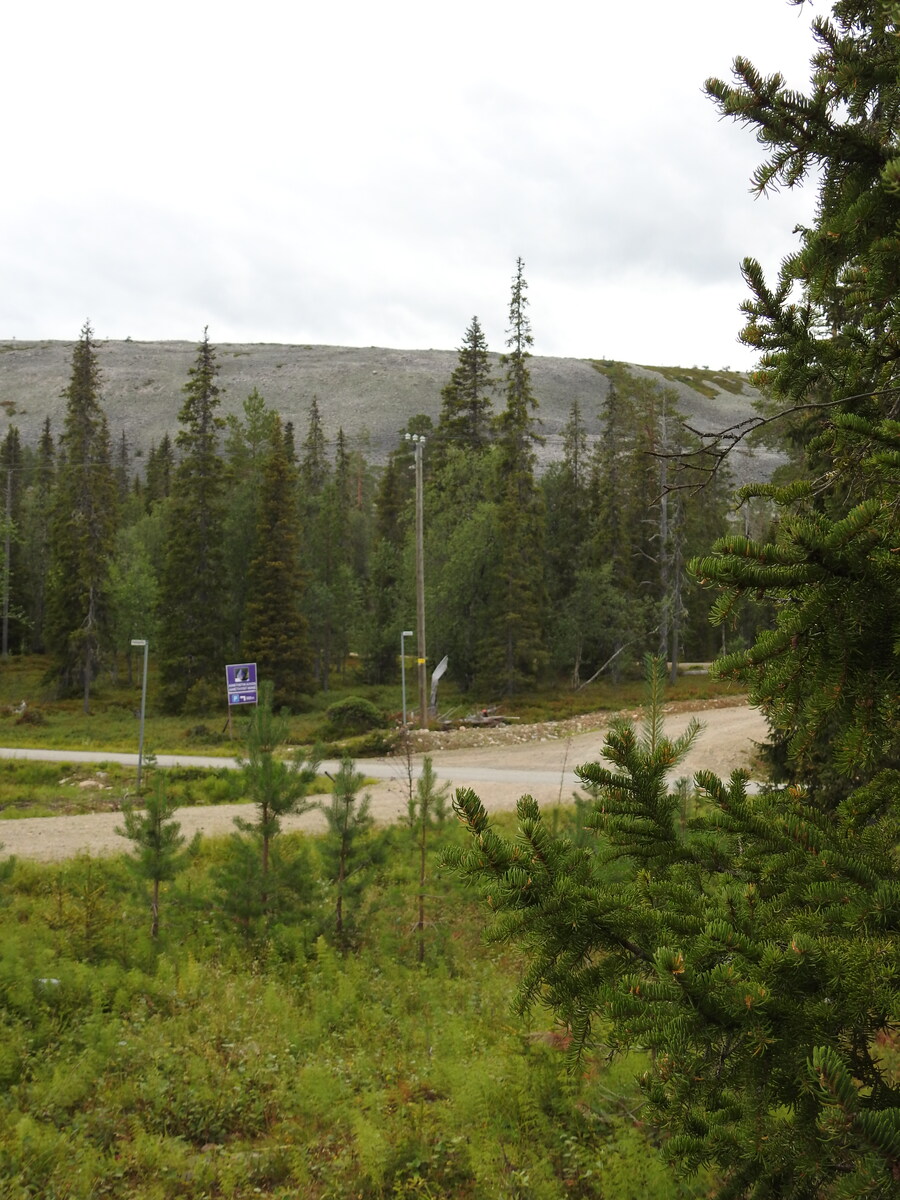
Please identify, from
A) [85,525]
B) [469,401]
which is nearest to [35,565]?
[85,525]

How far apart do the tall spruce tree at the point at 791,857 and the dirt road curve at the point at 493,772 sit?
729 centimetres

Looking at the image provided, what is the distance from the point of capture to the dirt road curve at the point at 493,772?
14109 millimetres

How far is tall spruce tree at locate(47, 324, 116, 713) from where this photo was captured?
38094 millimetres

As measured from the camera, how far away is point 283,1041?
22.4ft

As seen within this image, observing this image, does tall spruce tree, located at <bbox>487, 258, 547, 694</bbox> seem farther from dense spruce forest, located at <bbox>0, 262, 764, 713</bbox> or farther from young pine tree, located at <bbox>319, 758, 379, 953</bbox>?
young pine tree, located at <bbox>319, 758, 379, 953</bbox>

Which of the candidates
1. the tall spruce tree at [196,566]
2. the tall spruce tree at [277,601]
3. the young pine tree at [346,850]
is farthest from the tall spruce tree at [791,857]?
the tall spruce tree at [196,566]

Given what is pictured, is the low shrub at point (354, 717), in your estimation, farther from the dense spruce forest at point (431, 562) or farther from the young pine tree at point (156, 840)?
the young pine tree at point (156, 840)

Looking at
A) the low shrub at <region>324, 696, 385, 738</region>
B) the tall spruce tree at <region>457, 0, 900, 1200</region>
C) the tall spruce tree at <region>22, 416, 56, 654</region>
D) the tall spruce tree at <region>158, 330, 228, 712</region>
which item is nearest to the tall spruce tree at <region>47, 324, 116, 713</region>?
the tall spruce tree at <region>158, 330, 228, 712</region>

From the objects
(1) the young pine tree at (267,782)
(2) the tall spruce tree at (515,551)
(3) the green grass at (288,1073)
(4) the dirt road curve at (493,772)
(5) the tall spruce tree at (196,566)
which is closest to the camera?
(3) the green grass at (288,1073)

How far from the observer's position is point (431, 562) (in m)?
35.6

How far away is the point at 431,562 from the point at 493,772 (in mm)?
16692

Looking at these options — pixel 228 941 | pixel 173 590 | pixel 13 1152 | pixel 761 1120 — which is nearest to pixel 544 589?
pixel 173 590

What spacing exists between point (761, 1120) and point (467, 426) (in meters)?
38.8

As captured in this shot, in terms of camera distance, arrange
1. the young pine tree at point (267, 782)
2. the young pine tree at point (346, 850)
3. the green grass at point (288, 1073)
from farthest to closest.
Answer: the young pine tree at point (267, 782), the young pine tree at point (346, 850), the green grass at point (288, 1073)
